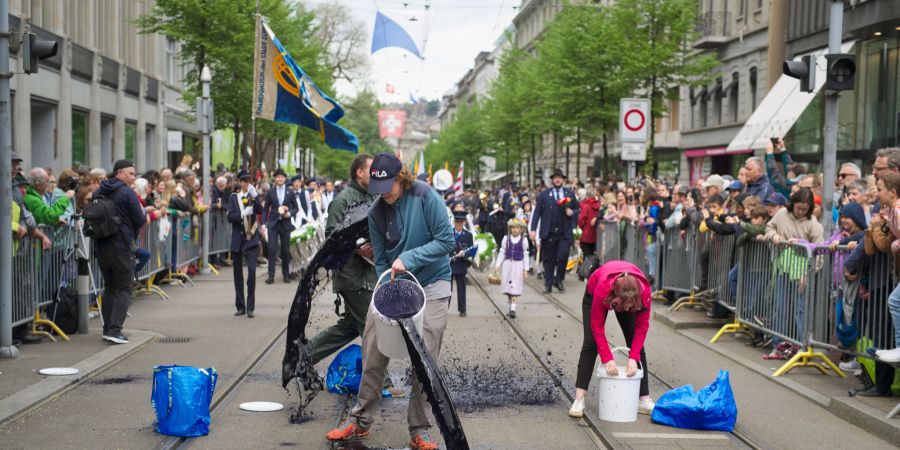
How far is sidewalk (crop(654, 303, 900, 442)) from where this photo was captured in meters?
7.73

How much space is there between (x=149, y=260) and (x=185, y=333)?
16.1 feet

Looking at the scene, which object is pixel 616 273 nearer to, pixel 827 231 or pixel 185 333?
pixel 827 231

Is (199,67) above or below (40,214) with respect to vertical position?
above

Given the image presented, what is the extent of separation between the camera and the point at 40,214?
1174 centimetres

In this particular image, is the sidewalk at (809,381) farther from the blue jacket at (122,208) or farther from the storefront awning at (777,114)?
the storefront awning at (777,114)

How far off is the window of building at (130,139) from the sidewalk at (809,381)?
2899 centimetres

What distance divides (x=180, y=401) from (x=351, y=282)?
191 centimetres

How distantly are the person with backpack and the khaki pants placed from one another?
4886 mm

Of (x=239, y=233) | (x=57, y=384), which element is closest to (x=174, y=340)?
(x=239, y=233)

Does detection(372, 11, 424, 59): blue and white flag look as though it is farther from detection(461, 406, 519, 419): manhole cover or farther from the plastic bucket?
the plastic bucket

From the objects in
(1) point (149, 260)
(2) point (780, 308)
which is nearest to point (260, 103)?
(1) point (149, 260)

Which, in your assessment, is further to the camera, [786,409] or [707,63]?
[707,63]

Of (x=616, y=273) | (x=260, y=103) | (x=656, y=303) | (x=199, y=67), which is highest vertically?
(x=199, y=67)

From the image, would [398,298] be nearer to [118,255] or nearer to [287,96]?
[118,255]
